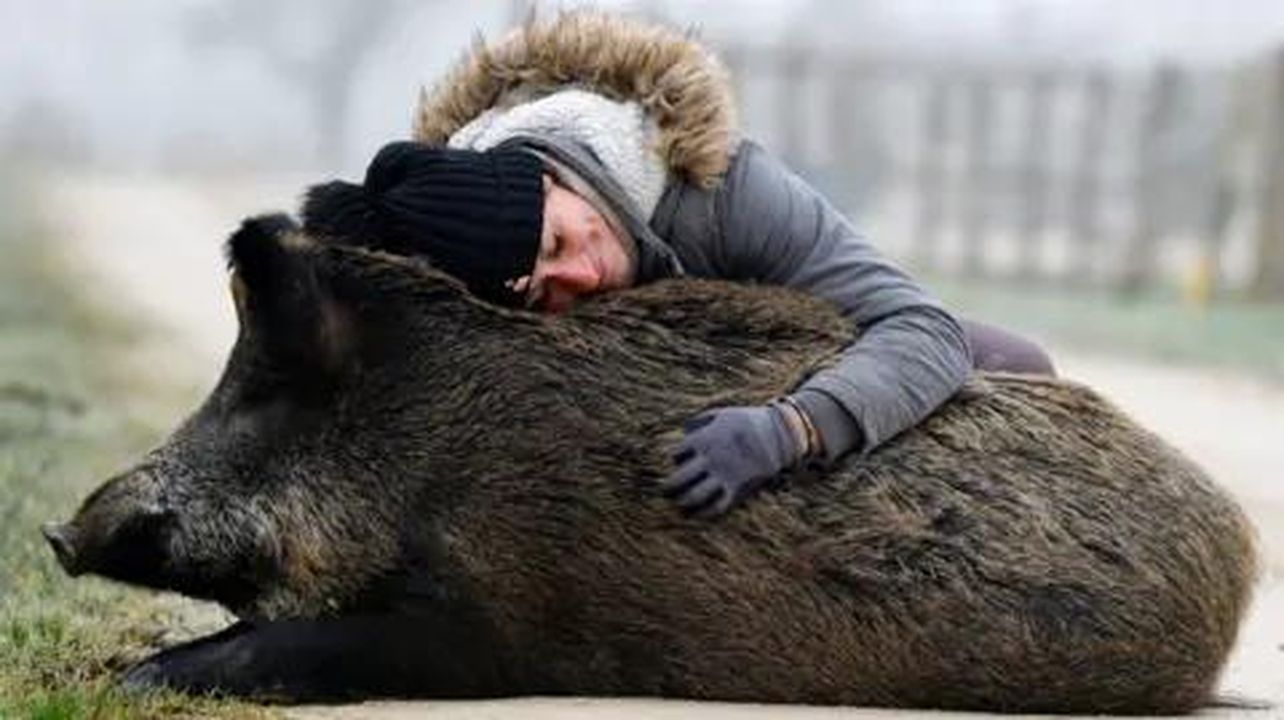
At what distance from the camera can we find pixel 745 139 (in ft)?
21.4

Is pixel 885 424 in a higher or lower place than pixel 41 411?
higher

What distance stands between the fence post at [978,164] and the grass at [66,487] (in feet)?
43.6

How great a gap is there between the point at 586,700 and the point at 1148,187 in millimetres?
24134

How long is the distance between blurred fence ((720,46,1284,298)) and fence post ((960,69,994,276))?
0.08ft

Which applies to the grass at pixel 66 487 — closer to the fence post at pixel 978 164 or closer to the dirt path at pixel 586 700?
the dirt path at pixel 586 700

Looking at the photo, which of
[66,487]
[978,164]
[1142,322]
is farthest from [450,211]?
[978,164]

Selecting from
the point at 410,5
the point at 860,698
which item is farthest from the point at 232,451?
the point at 410,5

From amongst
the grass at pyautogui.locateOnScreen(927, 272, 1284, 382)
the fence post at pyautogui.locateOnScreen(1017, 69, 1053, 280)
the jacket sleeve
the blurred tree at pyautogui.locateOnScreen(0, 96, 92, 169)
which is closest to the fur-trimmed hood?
the jacket sleeve

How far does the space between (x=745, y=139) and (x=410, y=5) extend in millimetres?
49011

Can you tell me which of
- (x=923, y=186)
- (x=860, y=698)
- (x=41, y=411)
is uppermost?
(x=860, y=698)

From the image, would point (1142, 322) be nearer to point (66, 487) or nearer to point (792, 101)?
point (792, 101)

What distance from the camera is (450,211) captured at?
6152mm

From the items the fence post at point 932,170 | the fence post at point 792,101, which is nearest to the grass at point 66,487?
the fence post at point 792,101

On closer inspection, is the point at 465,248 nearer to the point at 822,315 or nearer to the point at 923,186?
the point at 822,315
